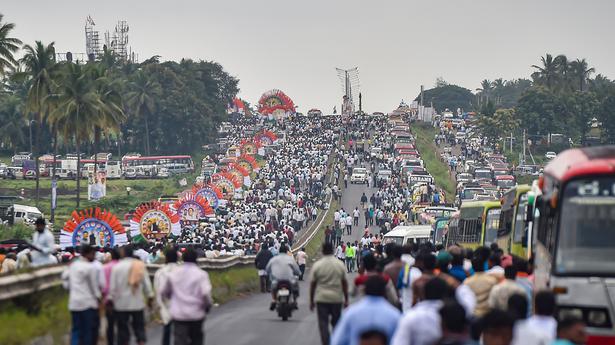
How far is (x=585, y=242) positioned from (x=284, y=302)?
409 inches

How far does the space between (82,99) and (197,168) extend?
5450 cm

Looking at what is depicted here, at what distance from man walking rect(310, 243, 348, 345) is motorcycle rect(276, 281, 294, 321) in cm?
804

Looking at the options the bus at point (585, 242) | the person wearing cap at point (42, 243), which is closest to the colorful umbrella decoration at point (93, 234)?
the person wearing cap at point (42, 243)

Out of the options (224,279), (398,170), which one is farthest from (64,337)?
(398,170)

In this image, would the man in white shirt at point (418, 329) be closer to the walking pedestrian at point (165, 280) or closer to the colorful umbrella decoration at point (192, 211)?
the walking pedestrian at point (165, 280)

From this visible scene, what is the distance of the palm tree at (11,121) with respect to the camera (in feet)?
434

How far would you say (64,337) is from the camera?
69.8ft

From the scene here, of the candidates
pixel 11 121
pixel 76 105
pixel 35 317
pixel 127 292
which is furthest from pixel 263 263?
pixel 11 121

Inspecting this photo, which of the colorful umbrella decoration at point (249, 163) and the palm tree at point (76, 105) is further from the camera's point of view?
the colorful umbrella decoration at point (249, 163)

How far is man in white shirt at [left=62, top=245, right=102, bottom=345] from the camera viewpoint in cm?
1818

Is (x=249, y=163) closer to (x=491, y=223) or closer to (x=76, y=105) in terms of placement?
A: (x=76, y=105)

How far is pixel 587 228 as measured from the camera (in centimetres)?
1859

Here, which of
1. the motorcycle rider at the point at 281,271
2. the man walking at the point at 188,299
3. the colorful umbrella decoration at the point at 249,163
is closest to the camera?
the man walking at the point at 188,299

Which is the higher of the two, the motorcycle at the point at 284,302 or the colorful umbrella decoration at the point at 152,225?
the colorful umbrella decoration at the point at 152,225
